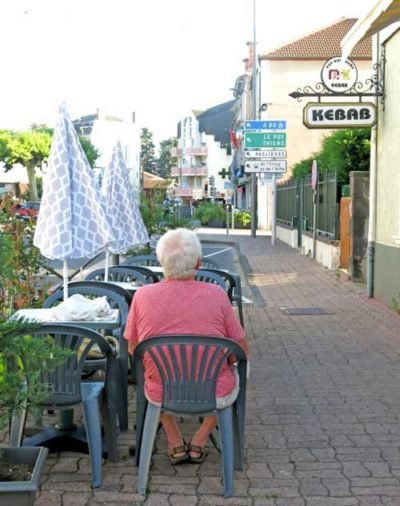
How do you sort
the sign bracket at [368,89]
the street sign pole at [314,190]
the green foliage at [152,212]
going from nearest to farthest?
the sign bracket at [368,89], the green foliage at [152,212], the street sign pole at [314,190]

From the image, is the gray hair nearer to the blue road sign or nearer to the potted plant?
the potted plant

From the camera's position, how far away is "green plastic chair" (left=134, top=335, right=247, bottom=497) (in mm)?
4430

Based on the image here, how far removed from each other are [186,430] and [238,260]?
1801cm

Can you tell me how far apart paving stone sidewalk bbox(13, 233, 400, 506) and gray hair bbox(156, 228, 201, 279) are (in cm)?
120

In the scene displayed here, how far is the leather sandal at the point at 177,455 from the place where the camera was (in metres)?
4.86

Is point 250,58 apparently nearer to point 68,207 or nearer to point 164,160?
point 68,207

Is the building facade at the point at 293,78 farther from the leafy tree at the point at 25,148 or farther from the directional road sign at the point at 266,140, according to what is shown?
the leafy tree at the point at 25,148

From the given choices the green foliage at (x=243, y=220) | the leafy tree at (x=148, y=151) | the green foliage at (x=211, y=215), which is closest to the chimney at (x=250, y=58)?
the green foliage at (x=243, y=220)

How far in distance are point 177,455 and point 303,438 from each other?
107cm

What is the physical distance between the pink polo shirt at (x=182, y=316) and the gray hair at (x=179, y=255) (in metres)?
0.06

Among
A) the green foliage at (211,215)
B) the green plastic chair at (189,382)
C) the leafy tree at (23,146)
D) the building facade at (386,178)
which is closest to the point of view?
the green plastic chair at (189,382)

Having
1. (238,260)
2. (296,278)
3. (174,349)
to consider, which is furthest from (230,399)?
(238,260)

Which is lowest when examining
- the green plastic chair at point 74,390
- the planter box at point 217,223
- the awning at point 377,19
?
the planter box at point 217,223

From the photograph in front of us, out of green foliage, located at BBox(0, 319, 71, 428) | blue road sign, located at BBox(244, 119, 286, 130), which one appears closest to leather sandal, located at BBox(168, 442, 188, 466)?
green foliage, located at BBox(0, 319, 71, 428)
